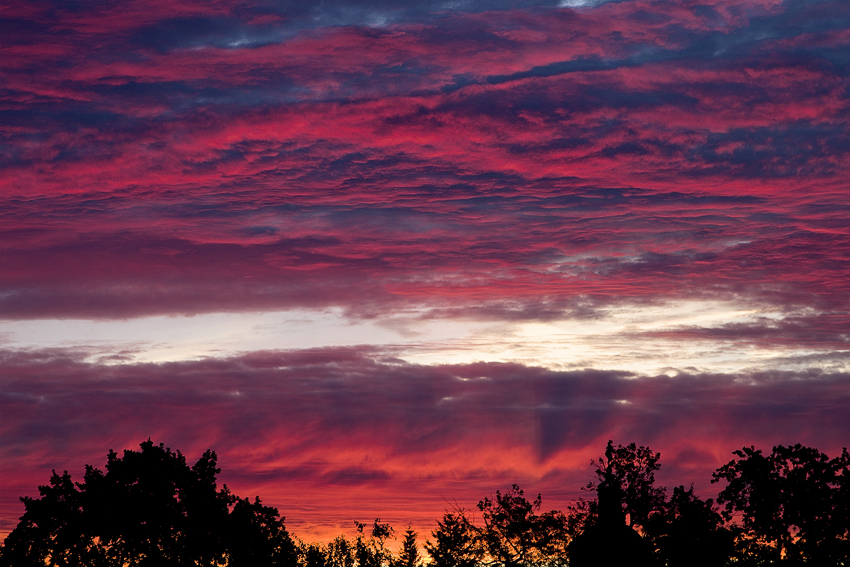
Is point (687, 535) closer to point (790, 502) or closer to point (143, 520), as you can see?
point (790, 502)

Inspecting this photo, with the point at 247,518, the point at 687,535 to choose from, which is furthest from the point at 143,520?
the point at 687,535

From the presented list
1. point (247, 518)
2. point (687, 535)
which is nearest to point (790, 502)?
point (687, 535)

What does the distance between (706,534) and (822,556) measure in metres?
11.2

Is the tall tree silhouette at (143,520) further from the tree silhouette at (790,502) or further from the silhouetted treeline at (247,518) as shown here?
the tree silhouette at (790,502)

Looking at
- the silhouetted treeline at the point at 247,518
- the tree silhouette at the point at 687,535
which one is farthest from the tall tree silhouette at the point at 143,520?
the tree silhouette at the point at 687,535

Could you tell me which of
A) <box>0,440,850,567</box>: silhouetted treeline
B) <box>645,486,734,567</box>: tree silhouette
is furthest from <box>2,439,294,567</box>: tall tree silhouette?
<box>645,486,734,567</box>: tree silhouette

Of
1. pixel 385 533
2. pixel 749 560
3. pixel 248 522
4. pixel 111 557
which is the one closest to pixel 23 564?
pixel 111 557

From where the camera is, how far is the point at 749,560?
67.9m

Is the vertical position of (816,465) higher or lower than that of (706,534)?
higher

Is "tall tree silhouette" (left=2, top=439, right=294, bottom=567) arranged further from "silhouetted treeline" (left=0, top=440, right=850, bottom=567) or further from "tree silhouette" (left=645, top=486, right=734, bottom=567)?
"tree silhouette" (left=645, top=486, right=734, bottom=567)

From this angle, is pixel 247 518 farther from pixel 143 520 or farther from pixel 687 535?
pixel 687 535

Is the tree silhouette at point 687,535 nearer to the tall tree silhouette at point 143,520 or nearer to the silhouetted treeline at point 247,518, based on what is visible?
the silhouetted treeline at point 247,518

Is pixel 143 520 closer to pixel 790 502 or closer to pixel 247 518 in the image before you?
pixel 247 518

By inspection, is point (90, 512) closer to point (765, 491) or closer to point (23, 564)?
point (23, 564)
